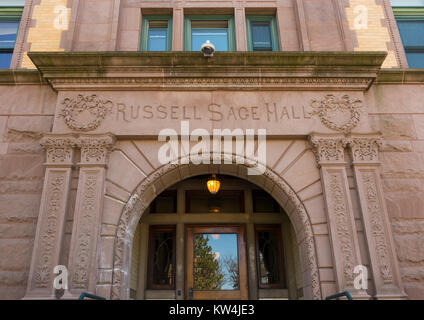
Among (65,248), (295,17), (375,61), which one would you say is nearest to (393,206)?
(375,61)

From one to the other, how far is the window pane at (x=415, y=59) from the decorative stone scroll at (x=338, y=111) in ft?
7.92

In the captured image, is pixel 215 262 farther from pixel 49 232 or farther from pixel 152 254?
pixel 49 232

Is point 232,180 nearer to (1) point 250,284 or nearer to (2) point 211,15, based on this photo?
(1) point 250,284

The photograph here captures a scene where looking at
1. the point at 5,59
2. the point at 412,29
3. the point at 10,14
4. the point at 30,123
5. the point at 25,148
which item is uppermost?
the point at 10,14

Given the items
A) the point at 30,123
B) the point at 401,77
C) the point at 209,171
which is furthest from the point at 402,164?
the point at 30,123

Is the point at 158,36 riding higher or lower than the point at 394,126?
higher

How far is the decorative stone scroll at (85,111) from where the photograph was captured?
23.2ft

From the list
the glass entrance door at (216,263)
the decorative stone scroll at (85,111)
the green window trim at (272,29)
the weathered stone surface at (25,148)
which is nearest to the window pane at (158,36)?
the green window trim at (272,29)

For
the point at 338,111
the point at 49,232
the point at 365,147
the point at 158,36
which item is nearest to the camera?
the point at 49,232

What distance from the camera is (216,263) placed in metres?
9.19

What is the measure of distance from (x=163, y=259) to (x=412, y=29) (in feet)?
29.3

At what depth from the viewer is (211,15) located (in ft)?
29.9

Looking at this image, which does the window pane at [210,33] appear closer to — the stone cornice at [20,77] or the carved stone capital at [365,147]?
the stone cornice at [20,77]

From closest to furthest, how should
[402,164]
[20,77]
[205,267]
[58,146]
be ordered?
[58,146] → [402,164] → [20,77] → [205,267]
